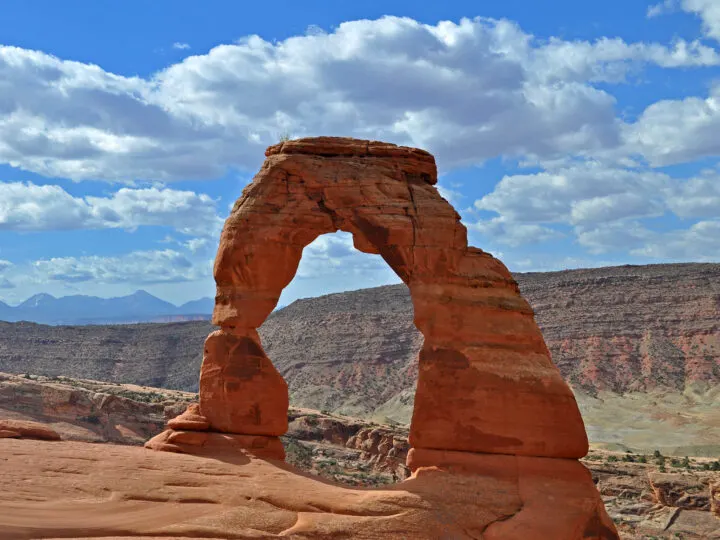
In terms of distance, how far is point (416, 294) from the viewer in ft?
68.3

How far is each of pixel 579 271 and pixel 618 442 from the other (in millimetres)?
40025

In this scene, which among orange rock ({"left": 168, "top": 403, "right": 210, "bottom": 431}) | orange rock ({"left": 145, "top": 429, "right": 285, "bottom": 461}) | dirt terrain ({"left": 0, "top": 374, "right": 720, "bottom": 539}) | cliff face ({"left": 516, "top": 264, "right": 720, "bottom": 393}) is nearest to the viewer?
orange rock ({"left": 145, "top": 429, "right": 285, "bottom": 461})

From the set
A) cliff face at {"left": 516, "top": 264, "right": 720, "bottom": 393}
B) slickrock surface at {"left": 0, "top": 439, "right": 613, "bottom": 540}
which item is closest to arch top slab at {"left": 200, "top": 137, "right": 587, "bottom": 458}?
slickrock surface at {"left": 0, "top": 439, "right": 613, "bottom": 540}

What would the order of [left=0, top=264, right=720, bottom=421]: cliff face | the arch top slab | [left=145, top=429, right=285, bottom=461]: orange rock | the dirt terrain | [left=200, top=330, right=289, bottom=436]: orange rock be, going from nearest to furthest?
the arch top slab → [left=145, top=429, right=285, bottom=461]: orange rock → [left=200, top=330, right=289, bottom=436]: orange rock → the dirt terrain → [left=0, top=264, right=720, bottom=421]: cliff face

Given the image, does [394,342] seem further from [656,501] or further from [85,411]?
[656,501]

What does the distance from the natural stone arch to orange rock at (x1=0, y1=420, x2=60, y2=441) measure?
8.07ft

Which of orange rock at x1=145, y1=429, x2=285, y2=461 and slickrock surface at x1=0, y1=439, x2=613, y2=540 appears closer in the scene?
slickrock surface at x1=0, y1=439, x2=613, y2=540

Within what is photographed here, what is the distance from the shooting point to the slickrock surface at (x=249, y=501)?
52.4ft

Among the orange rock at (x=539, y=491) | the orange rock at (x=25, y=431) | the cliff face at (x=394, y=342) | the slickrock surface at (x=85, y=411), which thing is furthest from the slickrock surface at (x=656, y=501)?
the cliff face at (x=394, y=342)

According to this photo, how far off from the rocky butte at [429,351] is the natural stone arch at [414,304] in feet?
0.09

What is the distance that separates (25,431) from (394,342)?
77.0 metres

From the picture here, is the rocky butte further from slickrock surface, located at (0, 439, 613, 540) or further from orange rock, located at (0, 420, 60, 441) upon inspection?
orange rock, located at (0, 420, 60, 441)

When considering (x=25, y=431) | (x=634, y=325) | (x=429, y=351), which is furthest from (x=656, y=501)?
(x=634, y=325)

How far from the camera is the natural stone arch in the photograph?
19.8 metres
